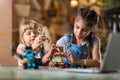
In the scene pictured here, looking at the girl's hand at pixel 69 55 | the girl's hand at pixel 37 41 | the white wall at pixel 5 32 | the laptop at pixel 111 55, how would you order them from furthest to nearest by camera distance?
the white wall at pixel 5 32
the girl's hand at pixel 37 41
the girl's hand at pixel 69 55
the laptop at pixel 111 55

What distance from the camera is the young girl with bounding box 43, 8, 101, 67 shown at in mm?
1565

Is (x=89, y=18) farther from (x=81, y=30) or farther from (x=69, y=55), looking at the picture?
(x=69, y=55)

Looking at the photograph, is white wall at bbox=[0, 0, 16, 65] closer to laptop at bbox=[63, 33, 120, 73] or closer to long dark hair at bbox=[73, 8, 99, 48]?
long dark hair at bbox=[73, 8, 99, 48]

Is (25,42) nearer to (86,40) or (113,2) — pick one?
(86,40)

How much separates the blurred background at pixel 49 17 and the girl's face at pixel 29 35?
84 millimetres

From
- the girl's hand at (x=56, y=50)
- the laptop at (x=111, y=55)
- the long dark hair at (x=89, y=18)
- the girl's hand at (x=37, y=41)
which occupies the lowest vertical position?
the laptop at (x=111, y=55)

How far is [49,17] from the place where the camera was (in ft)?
11.1

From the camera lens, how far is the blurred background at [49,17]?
6.40 ft

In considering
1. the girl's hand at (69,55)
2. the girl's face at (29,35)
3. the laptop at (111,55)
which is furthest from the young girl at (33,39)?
the laptop at (111,55)

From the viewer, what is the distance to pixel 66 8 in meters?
3.42

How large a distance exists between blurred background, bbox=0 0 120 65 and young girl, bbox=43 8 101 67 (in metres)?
0.06

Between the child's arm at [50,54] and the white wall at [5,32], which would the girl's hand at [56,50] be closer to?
the child's arm at [50,54]

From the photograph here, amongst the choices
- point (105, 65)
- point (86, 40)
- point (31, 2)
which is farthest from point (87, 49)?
point (31, 2)

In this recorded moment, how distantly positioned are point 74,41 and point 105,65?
0.67 m
